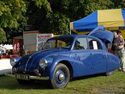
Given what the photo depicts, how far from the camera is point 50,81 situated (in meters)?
11.0


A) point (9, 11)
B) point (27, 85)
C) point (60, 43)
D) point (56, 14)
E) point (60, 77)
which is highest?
point (9, 11)

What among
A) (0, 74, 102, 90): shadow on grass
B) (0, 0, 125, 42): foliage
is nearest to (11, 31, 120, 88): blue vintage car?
(0, 74, 102, 90): shadow on grass

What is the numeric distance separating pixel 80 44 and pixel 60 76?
1.70m

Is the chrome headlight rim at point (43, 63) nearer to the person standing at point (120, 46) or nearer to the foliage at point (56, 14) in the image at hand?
the person standing at point (120, 46)

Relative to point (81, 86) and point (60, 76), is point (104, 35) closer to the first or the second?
point (81, 86)

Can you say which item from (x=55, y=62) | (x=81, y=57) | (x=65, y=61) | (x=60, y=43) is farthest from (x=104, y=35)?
(x=55, y=62)

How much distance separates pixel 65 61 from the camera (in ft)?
38.1

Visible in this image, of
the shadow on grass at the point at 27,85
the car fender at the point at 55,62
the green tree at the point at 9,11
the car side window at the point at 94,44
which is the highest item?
the green tree at the point at 9,11

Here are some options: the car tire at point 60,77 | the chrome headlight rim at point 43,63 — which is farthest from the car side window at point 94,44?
the chrome headlight rim at point 43,63

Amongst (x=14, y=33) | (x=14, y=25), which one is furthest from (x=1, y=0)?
(x=14, y=33)

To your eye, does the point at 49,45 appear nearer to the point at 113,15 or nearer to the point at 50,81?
the point at 50,81

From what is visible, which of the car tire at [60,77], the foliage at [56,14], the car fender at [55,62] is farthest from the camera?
the foliage at [56,14]

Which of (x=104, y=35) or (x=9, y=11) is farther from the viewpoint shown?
(x=9, y=11)

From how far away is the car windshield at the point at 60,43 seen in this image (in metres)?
12.4
